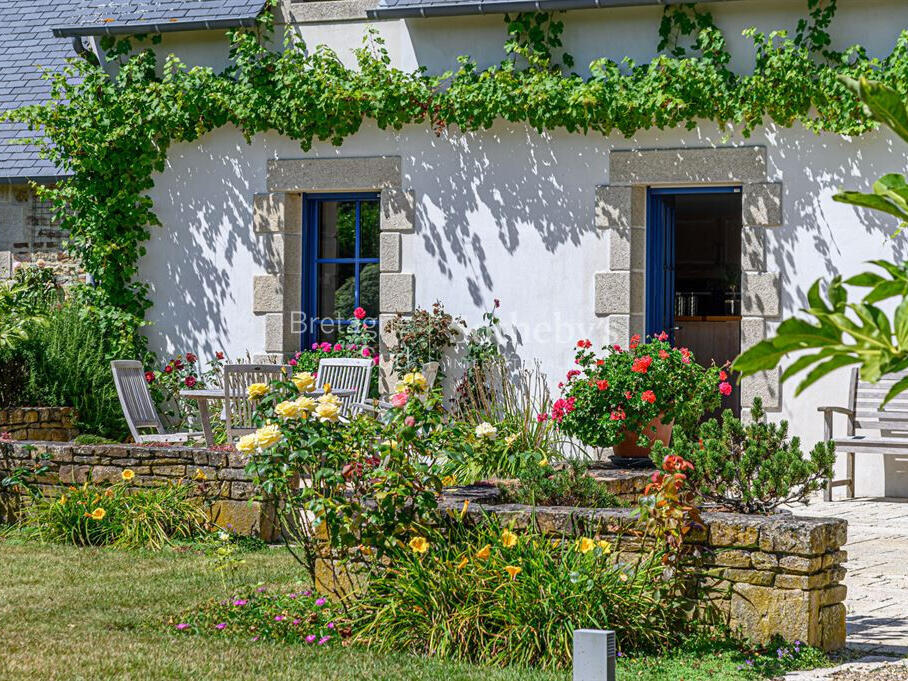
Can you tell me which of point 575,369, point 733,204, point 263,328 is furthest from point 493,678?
point 733,204

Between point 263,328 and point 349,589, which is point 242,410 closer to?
point 263,328

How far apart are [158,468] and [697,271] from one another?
28.9 feet

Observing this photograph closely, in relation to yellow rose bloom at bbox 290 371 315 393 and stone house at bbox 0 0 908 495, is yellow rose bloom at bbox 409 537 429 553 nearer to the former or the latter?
yellow rose bloom at bbox 290 371 315 393

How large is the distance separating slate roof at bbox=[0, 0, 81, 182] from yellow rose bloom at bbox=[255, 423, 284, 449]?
21.7 ft

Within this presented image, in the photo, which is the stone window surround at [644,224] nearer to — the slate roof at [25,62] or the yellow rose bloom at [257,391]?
the yellow rose bloom at [257,391]

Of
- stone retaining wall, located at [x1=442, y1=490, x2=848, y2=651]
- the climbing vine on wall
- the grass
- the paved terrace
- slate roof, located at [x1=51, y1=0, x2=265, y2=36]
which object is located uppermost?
slate roof, located at [x1=51, y1=0, x2=265, y2=36]

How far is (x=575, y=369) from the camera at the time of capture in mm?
9195

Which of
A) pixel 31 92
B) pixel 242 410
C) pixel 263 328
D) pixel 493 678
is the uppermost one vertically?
pixel 31 92

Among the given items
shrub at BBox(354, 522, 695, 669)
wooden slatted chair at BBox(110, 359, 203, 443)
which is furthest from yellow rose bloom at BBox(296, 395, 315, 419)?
wooden slatted chair at BBox(110, 359, 203, 443)

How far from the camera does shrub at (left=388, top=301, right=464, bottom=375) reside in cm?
951

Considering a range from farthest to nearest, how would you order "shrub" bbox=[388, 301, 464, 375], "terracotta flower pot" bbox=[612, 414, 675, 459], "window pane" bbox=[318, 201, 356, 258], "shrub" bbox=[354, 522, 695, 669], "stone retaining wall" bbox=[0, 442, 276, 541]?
1. "window pane" bbox=[318, 201, 356, 258]
2. "shrub" bbox=[388, 301, 464, 375]
3. "terracotta flower pot" bbox=[612, 414, 675, 459]
4. "stone retaining wall" bbox=[0, 442, 276, 541]
5. "shrub" bbox=[354, 522, 695, 669]

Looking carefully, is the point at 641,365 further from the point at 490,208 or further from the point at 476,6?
the point at 476,6

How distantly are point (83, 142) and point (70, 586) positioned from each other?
18.8 feet

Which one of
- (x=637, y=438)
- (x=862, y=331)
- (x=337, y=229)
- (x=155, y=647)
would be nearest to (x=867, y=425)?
(x=637, y=438)
